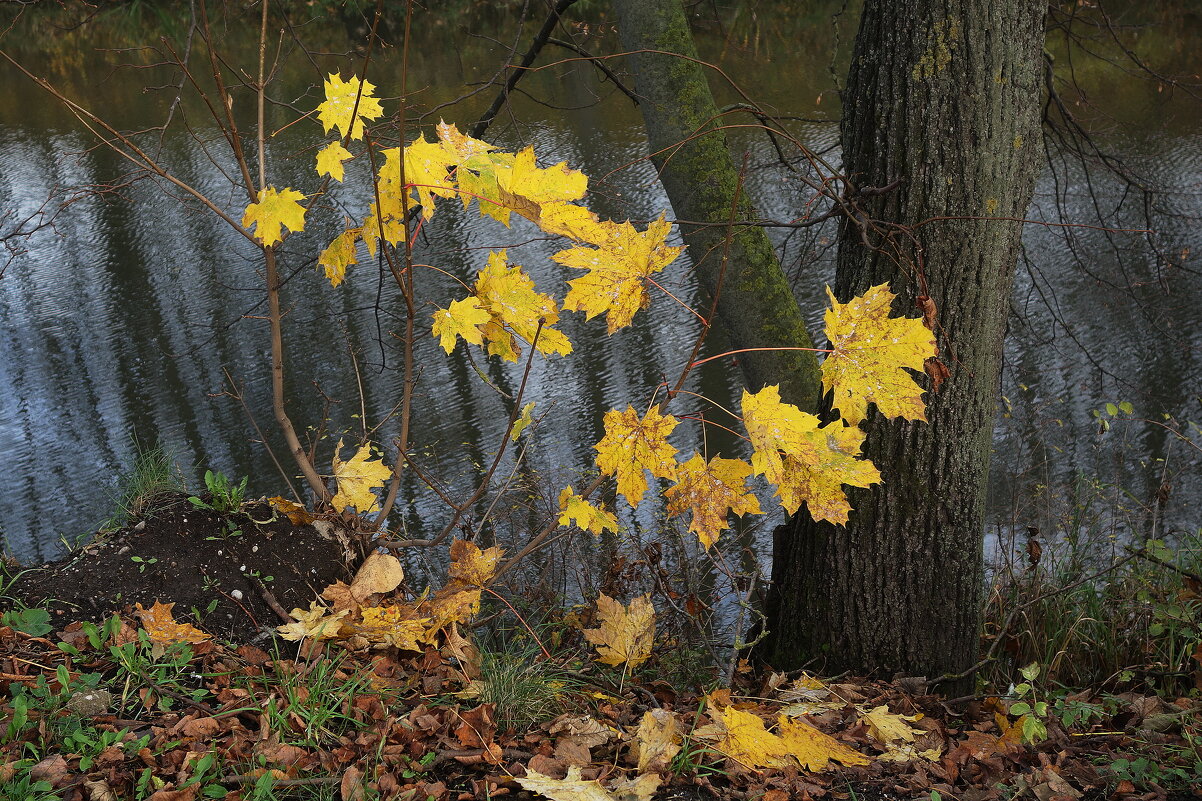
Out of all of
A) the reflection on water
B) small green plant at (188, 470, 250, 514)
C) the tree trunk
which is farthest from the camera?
the reflection on water

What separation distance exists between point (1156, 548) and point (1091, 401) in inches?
106

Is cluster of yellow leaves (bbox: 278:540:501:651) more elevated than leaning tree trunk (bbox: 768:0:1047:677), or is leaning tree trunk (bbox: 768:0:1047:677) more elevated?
leaning tree trunk (bbox: 768:0:1047:677)

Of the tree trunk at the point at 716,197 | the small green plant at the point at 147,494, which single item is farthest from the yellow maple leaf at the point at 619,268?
the tree trunk at the point at 716,197

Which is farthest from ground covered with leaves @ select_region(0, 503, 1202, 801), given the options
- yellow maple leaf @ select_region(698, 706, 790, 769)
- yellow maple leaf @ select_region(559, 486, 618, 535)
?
yellow maple leaf @ select_region(559, 486, 618, 535)

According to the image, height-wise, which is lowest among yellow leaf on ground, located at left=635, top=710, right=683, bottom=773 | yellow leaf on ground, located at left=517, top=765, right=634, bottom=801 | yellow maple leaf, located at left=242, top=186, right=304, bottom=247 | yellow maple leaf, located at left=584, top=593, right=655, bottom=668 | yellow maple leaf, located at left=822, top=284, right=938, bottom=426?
yellow leaf on ground, located at left=517, top=765, right=634, bottom=801

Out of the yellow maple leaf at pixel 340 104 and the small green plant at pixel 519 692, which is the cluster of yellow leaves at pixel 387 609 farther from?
the yellow maple leaf at pixel 340 104

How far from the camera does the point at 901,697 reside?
270 centimetres

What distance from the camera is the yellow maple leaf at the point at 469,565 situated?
9.09 feet

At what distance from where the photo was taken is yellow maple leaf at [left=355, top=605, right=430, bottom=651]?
247 cm

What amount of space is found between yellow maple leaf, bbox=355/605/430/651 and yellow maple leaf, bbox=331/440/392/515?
373 mm

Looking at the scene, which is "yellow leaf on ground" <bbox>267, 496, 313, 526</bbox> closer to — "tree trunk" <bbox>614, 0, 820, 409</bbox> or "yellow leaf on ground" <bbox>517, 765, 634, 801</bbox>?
"yellow leaf on ground" <bbox>517, 765, 634, 801</bbox>

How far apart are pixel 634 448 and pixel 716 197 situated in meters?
1.89

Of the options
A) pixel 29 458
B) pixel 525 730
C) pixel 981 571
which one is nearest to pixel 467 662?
pixel 525 730

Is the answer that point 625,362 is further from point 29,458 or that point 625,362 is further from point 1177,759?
point 1177,759
